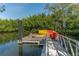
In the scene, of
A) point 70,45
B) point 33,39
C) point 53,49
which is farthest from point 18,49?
point 70,45

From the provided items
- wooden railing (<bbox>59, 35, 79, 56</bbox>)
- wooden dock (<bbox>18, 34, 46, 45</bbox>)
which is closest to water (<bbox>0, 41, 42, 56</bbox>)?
→ wooden dock (<bbox>18, 34, 46, 45</bbox>)

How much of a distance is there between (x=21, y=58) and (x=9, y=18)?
19.2 inches

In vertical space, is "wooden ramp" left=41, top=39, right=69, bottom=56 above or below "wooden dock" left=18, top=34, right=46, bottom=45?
below

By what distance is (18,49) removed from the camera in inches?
110

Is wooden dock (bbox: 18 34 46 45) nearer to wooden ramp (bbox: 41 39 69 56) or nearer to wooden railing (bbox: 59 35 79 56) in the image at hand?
wooden ramp (bbox: 41 39 69 56)

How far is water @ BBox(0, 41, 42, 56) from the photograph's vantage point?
278cm

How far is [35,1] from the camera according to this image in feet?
9.24

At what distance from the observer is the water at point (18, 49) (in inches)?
109

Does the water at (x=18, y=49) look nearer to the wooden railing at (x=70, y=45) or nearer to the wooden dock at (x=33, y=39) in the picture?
the wooden dock at (x=33, y=39)

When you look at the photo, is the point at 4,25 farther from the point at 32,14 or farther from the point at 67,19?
the point at 67,19

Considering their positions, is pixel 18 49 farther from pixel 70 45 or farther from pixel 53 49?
pixel 70 45

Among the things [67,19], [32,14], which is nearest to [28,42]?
[32,14]

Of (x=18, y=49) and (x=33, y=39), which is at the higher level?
(x=33, y=39)

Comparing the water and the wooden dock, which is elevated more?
the wooden dock
